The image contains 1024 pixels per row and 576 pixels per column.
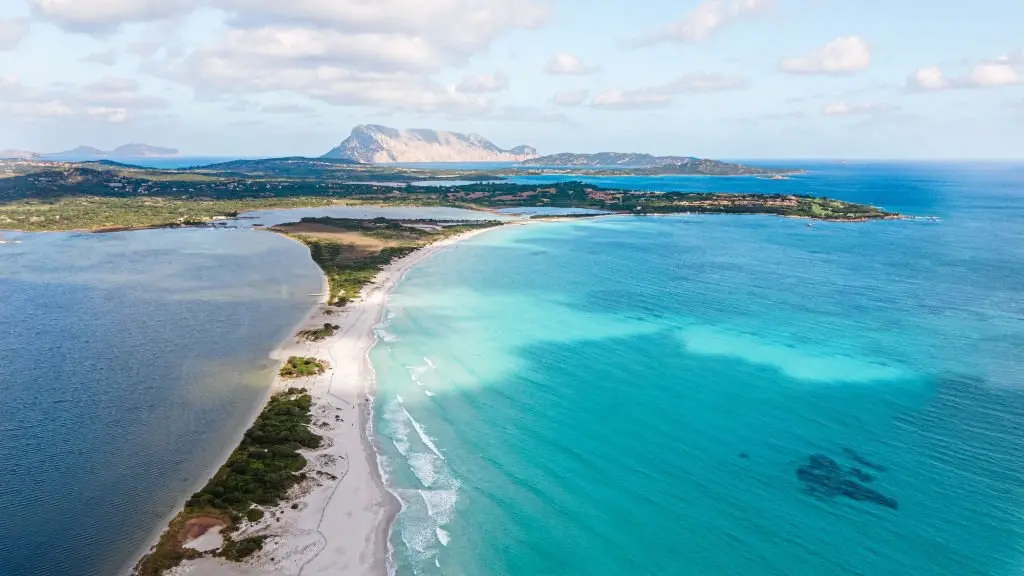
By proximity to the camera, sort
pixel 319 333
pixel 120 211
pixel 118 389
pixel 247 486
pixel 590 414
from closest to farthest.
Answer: pixel 247 486, pixel 590 414, pixel 118 389, pixel 319 333, pixel 120 211

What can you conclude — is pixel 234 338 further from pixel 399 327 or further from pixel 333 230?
pixel 333 230

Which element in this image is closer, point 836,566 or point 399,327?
point 836,566

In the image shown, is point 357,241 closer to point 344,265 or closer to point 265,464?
point 344,265

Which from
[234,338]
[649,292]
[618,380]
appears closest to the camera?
[618,380]

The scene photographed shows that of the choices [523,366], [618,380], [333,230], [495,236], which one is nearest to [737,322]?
[618,380]

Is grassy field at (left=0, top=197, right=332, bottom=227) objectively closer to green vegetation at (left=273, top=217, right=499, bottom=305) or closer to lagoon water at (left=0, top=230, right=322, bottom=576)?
green vegetation at (left=273, top=217, right=499, bottom=305)

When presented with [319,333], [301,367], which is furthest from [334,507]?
[319,333]

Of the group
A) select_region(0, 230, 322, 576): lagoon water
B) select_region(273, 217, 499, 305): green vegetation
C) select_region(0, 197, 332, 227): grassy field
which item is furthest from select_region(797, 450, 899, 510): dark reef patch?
select_region(0, 197, 332, 227): grassy field

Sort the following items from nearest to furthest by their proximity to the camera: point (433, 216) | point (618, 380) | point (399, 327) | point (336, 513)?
point (336, 513) → point (618, 380) → point (399, 327) → point (433, 216)
